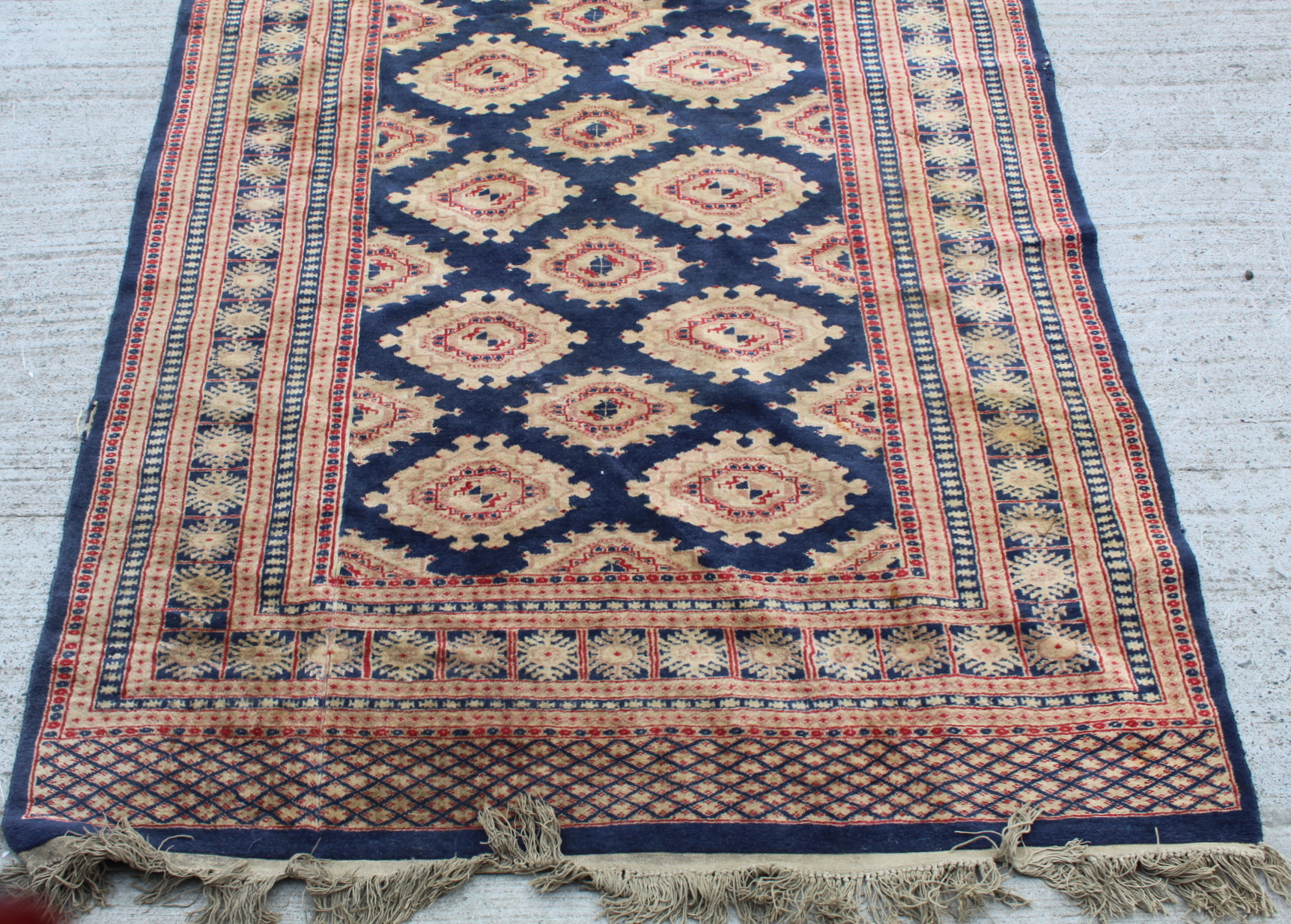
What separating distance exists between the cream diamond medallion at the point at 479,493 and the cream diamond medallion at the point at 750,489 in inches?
5.5

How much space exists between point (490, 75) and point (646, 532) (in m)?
1.10

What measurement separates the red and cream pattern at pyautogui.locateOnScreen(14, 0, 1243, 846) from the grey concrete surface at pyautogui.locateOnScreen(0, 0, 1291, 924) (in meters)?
0.08

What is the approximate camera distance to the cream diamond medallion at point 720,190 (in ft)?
6.60

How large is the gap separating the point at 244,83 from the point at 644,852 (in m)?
1.69

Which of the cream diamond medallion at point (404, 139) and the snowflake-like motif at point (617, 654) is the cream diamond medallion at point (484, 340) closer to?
the cream diamond medallion at point (404, 139)

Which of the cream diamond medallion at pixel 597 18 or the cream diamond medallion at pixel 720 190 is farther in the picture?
the cream diamond medallion at pixel 597 18

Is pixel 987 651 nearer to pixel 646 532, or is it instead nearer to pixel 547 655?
pixel 646 532

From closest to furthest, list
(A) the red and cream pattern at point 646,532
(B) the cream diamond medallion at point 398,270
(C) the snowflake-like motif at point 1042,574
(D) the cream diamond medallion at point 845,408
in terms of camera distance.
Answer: (A) the red and cream pattern at point 646,532 < (C) the snowflake-like motif at point 1042,574 < (D) the cream diamond medallion at point 845,408 < (B) the cream diamond medallion at point 398,270

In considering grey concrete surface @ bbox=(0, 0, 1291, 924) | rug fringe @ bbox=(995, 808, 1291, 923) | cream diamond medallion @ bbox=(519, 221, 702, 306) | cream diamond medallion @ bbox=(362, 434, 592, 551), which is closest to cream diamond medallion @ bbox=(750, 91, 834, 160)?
cream diamond medallion @ bbox=(519, 221, 702, 306)

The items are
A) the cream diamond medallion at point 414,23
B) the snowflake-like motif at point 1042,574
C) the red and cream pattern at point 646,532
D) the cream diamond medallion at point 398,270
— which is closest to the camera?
the red and cream pattern at point 646,532

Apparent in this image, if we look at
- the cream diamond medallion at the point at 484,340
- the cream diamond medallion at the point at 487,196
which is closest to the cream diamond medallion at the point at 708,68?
the cream diamond medallion at the point at 487,196

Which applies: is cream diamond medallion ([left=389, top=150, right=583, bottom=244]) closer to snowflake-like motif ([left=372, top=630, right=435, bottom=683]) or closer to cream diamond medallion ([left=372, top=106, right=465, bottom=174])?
cream diamond medallion ([left=372, top=106, right=465, bottom=174])

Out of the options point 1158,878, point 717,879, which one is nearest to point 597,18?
point 717,879

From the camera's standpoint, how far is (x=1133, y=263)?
1.97 metres
